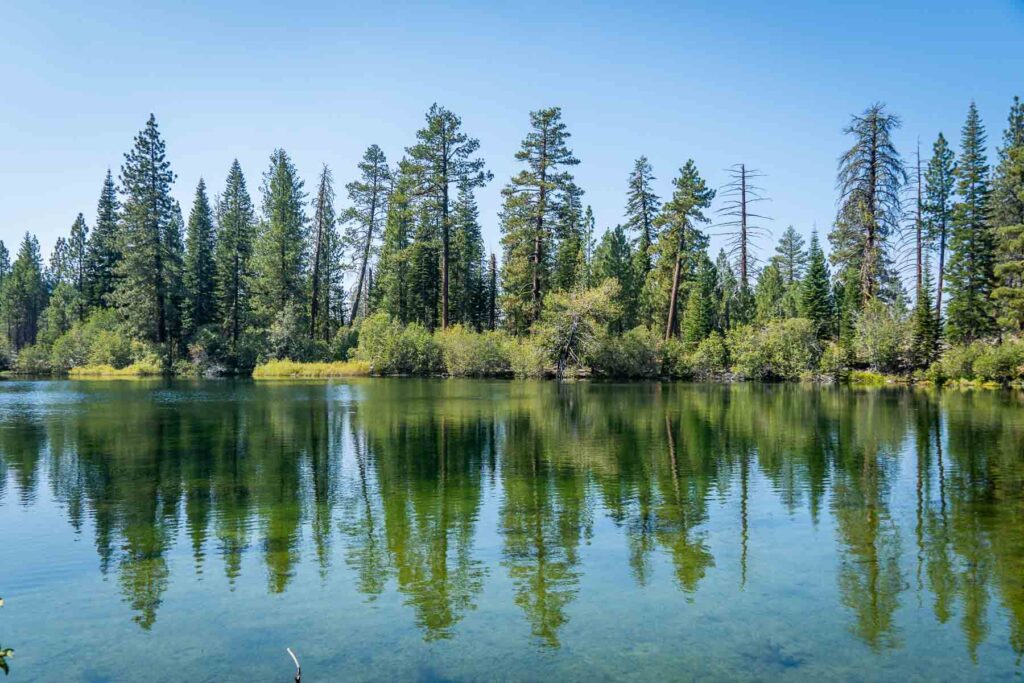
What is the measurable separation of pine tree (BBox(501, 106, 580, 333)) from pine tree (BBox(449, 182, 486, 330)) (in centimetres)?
1010

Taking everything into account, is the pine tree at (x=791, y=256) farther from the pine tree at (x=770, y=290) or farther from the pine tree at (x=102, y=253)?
the pine tree at (x=102, y=253)

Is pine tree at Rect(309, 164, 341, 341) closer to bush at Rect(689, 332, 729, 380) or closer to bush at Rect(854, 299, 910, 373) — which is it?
bush at Rect(689, 332, 729, 380)

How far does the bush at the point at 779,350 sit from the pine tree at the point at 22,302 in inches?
3627

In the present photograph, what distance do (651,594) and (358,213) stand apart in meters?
68.9

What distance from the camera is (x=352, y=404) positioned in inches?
1265

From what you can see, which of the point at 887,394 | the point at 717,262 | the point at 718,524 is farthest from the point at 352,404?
the point at 717,262

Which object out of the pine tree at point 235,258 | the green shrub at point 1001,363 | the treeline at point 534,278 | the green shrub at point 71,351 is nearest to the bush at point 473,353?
the treeline at point 534,278

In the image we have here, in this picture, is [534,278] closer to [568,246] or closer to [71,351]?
[568,246]

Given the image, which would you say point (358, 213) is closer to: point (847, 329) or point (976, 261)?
point (847, 329)

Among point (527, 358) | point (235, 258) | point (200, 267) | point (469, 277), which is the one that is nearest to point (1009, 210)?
point (527, 358)

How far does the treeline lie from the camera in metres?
52.2

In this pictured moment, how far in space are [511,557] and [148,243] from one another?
6088 centimetres

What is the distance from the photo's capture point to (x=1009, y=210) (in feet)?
172

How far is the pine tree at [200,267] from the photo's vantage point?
69.9 m
